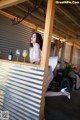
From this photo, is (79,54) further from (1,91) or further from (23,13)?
(1,91)

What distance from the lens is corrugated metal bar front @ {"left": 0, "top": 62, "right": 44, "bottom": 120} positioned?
2730 millimetres

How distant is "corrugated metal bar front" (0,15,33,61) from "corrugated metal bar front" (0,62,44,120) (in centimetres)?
183

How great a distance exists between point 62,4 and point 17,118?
3245 mm

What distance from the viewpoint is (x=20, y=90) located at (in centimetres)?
303

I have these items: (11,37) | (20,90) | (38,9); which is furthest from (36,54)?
(11,37)

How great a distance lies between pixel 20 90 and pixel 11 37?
3.01 metres

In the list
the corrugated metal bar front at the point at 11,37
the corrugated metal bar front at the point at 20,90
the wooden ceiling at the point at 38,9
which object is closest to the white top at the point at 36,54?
the corrugated metal bar front at the point at 20,90

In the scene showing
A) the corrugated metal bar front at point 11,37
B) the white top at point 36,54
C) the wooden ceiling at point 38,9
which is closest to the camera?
the white top at point 36,54

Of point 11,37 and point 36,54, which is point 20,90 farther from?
point 11,37

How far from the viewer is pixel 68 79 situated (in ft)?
25.8

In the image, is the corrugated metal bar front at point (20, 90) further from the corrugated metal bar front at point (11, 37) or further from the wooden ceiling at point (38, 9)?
the corrugated metal bar front at point (11, 37)

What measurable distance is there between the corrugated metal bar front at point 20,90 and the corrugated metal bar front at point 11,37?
1.83 metres

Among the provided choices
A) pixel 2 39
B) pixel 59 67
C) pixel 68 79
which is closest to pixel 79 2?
pixel 2 39

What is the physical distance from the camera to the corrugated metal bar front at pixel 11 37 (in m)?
5.20
